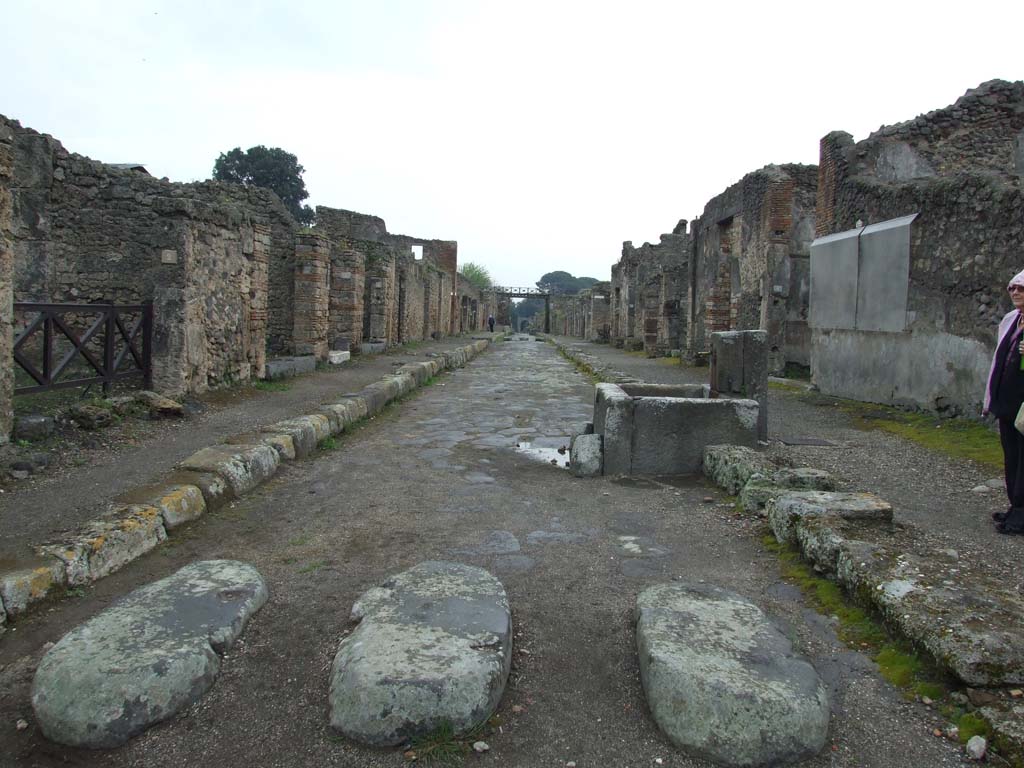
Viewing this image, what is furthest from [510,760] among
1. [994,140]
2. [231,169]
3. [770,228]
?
[231,169]

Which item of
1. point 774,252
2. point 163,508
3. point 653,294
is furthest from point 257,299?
point 653,294

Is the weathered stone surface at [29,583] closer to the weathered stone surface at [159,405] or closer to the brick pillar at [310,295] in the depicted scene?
the weathered stone surface at [159,405]

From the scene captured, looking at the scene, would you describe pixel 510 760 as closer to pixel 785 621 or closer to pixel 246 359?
pixel 785 621

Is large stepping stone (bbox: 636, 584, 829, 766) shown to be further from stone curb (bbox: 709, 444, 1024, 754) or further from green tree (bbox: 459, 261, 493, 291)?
green tree (bbox: 459, 261, 493, 291)

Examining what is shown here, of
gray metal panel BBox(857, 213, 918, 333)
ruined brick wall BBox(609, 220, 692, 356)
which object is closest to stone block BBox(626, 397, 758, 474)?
gray metal panel BBox(857, 213, 918, 333)

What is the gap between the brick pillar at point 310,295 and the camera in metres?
15.3

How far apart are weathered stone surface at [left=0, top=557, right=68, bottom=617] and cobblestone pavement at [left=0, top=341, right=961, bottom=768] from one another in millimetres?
90

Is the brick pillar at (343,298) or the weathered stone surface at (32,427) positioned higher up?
the brick pillar at (343,298)

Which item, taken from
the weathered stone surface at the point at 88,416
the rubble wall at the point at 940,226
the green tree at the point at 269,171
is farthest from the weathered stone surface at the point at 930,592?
the green tree at the point at 269,171

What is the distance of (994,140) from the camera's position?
33.8ft

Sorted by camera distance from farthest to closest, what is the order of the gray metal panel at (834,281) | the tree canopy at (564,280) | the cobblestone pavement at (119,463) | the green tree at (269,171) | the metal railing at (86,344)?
1. the tree canopy at (564,280)
2. the green tree at (269,171)
3. the gray metal panel at (834,281)
4. the metal railing at (86,344)
5. the cobblestone pavement at (119,463)

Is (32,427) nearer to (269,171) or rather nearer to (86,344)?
(86,344)

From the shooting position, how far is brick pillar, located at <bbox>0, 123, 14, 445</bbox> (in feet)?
17.9

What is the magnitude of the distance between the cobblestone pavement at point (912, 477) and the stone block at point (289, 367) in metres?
7.87
